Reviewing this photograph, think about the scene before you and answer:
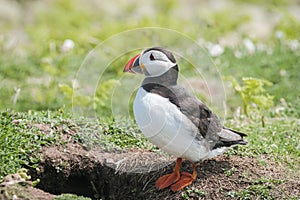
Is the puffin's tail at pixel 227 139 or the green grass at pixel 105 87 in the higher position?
the green grass at pixel 105 87

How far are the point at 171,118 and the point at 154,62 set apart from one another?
42cm

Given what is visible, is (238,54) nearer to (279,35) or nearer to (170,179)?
(279,35)

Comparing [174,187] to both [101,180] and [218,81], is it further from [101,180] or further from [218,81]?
[218,81]

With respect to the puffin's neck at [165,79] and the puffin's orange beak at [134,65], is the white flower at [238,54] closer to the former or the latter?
the puffin's neck at [165,79]

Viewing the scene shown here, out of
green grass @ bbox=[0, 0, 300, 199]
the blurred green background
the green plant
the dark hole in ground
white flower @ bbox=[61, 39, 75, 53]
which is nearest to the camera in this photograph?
green grass @ bbox=[0, 0, 300, 199]

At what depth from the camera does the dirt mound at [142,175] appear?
4.18 m

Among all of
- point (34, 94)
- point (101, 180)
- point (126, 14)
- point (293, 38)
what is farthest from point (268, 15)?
point (101, 180)

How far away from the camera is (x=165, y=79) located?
411 cm

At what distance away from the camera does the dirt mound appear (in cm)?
418

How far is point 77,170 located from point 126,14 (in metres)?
7.41

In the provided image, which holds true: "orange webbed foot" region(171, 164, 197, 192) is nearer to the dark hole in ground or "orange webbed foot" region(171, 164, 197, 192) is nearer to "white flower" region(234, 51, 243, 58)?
the dark hole in ground

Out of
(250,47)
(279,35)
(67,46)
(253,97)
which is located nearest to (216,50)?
(250,47)

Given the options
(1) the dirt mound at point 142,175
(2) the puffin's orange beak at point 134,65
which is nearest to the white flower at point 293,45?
(1) the dirt mound at point 142,175

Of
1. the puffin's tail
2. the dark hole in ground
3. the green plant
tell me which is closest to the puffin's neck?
the puffin's tail
